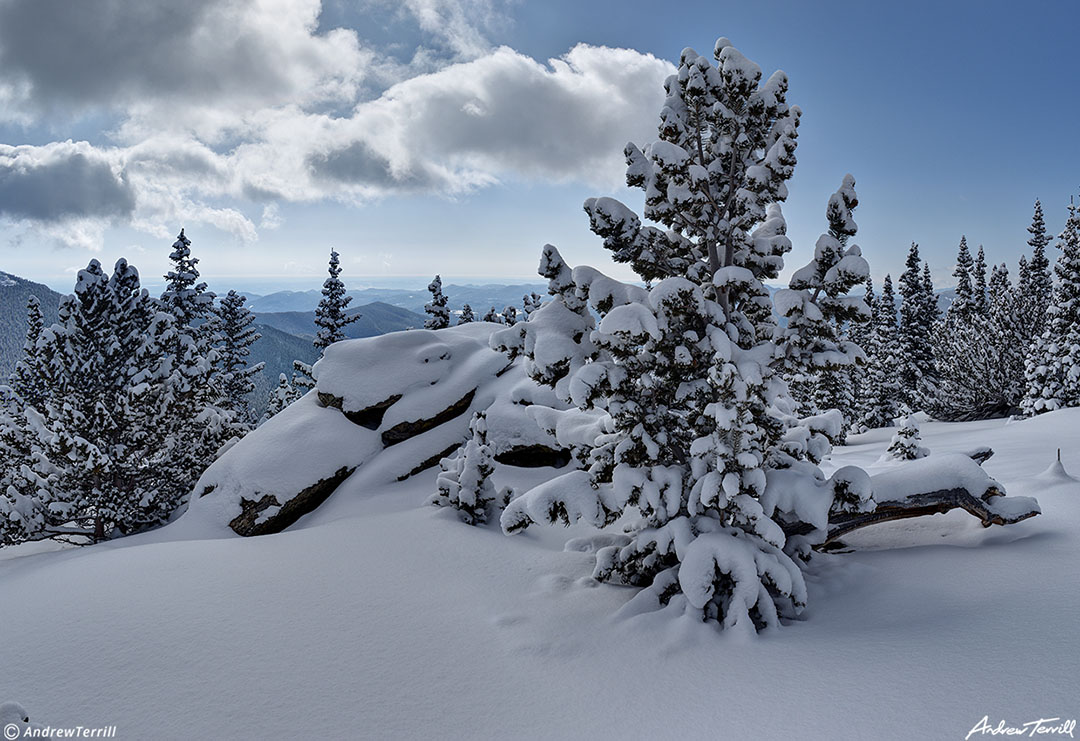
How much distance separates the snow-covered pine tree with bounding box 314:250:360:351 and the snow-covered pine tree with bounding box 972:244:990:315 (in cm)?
5783

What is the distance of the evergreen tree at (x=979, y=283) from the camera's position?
52.8m

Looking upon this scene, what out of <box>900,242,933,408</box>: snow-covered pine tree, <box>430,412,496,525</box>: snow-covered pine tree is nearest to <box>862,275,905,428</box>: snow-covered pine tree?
<box>900,242,933,408</box>: snow-covered pine tree

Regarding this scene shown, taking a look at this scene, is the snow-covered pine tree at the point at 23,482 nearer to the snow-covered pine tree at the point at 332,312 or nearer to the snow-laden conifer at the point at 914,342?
the snow-covered pine tree at the point at 332,312

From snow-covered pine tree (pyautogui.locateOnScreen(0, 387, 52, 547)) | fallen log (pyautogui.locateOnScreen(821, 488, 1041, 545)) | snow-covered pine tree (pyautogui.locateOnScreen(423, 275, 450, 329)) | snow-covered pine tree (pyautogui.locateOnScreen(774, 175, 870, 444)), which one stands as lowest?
snow-covered pine tree (pyautogui.locateOnScreen(0, 387, 52, 547))

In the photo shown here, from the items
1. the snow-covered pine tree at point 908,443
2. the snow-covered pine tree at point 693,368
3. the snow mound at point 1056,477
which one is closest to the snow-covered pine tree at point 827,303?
the snow-covered pine tree at point 693,368

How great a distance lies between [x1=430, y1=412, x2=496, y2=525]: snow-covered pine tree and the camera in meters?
9.41

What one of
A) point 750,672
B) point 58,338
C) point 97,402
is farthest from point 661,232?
point 58,338

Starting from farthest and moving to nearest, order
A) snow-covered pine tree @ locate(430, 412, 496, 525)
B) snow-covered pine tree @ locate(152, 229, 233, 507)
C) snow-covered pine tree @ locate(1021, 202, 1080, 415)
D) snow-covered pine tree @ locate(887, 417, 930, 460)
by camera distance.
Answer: snow-covered pine tree @ locate(1021, 202, 1080, 415), snow-covered pine tree @ locate(152, 229, 233, 507), snow-covered pine tree @ locate(887, 417, 930, 460), snow-covered pine tree @ locate(430, 412, 496, 525)

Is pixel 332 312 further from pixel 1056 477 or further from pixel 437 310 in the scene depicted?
pixel 1056 477

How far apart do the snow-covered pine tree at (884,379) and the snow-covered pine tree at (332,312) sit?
1354 inches

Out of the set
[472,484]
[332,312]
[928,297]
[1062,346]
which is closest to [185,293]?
[332,312]

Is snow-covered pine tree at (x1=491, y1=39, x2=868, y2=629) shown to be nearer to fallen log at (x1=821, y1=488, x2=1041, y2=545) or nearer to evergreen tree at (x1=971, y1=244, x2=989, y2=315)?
fallen log at (x1=821, y1=488, x2=1041, y2=545)

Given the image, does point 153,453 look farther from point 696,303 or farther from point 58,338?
point 696,303

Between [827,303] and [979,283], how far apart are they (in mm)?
66006
